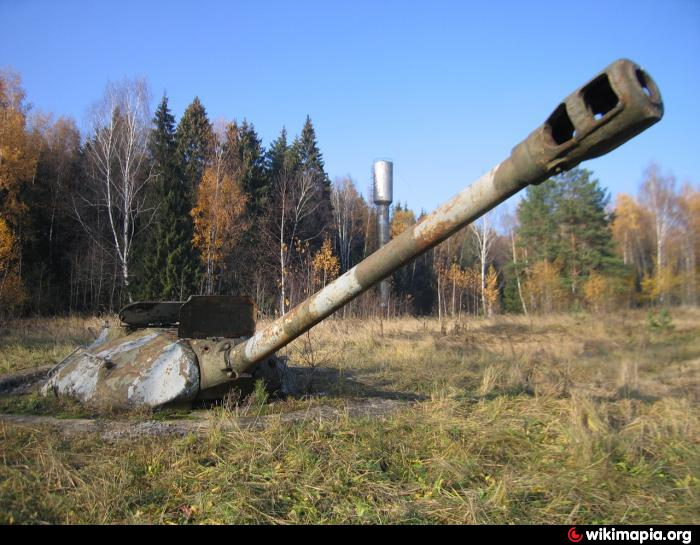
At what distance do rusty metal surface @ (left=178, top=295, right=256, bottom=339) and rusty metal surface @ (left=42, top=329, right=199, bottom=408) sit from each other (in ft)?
0.68

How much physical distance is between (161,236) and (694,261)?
853 inches

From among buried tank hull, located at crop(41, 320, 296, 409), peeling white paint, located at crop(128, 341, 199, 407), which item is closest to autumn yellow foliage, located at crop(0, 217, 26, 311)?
buried tank hull, located at crop(41, 320, 296, 409)

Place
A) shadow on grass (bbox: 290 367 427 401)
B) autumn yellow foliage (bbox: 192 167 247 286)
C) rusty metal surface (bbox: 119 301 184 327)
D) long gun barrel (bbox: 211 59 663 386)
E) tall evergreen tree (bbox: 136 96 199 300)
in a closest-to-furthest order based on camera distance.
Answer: long gun barrel (bbox: 211 59 663 386) < rusty metal surface (bbox: 119 301 184 327) < shadow on grass (bbox: 290 367 427 401) < tall evergreen tree (bbox: 136 96 199 300) < autumn yellow foliage (bbox: 192 167 247 286)

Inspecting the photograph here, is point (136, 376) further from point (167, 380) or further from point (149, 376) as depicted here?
point (167, 380)

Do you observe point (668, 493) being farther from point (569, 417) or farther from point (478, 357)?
point (478, 357)

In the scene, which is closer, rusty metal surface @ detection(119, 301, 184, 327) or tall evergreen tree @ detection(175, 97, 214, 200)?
rusty metal surface @ detection(119, 301, 184, 327)

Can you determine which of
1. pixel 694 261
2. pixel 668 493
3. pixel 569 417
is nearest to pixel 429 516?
pixel 668 493

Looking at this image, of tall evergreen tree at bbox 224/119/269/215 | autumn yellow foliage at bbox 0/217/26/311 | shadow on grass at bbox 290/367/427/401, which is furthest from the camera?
tall evergreen tree at bbox 224/119/269/215

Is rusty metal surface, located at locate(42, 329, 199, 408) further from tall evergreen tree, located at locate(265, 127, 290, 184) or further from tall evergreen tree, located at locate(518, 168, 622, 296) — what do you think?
tall evergreen tree, located at locate(265, 127, 290, 184)

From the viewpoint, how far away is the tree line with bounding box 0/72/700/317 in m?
20.5

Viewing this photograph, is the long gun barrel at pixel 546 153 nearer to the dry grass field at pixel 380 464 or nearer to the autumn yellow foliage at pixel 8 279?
the dry grass field at pixel 380 464

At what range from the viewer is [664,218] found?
19516mm
